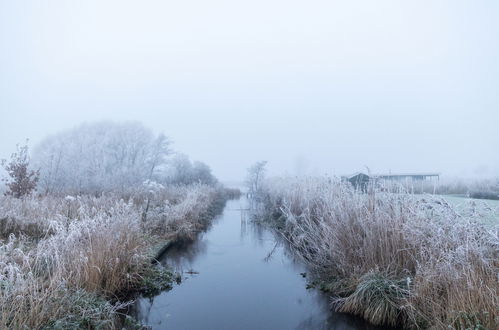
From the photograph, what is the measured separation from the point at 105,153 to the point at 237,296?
25966 millimetres

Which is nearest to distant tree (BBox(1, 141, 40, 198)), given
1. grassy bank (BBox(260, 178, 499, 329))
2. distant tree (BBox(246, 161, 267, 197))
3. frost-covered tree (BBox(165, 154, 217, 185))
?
grassy bank (BBox(260, 178, 499, 329))

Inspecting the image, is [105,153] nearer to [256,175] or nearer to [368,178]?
[256,175]

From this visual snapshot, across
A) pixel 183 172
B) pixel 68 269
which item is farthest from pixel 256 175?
pixel 68 269

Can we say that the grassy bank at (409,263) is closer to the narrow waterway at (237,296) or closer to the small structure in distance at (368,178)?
the narrow waterway at (237,296)

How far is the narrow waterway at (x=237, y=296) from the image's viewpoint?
4.71 metres

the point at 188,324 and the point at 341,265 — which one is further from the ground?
the point at 341,265

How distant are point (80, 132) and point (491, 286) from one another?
33473 mm

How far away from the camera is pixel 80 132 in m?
30.6

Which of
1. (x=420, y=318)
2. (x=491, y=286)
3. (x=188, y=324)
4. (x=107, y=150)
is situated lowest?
(x=188, y=324)

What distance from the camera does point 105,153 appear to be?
28.3 metres

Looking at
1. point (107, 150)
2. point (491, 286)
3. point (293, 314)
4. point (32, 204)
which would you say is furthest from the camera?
point (107, 150)

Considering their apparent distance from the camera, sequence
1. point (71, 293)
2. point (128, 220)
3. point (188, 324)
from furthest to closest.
Result: point (128, 220), point (188, 324), point (71, 293)

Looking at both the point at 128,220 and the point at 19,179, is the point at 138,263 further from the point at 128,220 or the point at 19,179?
the point at 19,179

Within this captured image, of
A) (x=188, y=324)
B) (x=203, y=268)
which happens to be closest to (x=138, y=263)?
(x=188, y=324)
